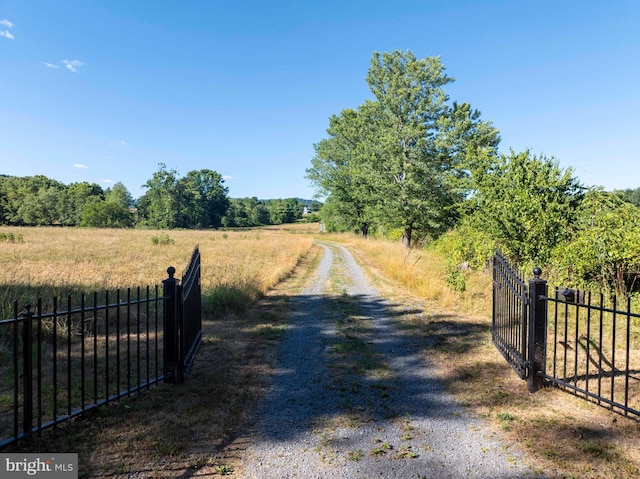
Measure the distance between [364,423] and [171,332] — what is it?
272 centimetres

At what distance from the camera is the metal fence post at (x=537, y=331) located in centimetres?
484

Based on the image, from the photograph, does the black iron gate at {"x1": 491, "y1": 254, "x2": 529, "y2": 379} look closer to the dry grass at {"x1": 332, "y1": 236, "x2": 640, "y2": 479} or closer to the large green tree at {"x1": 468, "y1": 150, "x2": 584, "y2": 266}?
the dry grass at {"x1": 332, "y1": 236, "x2": 640, "y2": 479}

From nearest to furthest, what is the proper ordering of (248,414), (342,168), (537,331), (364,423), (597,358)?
(364,423)
(248,414)
(537,331)
(597,358)
(342,168)

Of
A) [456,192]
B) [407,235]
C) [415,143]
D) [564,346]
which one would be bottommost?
[564,346]

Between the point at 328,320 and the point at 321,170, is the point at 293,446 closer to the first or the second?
the point at 328,320

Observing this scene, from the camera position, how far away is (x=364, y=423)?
159 inches

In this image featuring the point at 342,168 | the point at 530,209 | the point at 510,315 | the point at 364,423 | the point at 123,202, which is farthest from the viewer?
the point at 123,202

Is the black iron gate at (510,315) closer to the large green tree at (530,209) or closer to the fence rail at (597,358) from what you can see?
the fence rail at (597,358)

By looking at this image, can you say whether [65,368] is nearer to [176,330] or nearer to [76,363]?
[76,363]

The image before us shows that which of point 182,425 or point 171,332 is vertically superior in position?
point 171,332

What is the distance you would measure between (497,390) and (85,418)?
502 centimetres

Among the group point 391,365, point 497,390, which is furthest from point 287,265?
point 497,390

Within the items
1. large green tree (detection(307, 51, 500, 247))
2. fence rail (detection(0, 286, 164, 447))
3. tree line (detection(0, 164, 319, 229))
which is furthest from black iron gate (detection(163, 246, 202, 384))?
tree line (detection(0, 164, 319, 229))

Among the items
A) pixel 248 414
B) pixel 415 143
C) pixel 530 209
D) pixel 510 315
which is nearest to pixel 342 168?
pixel 415 143
